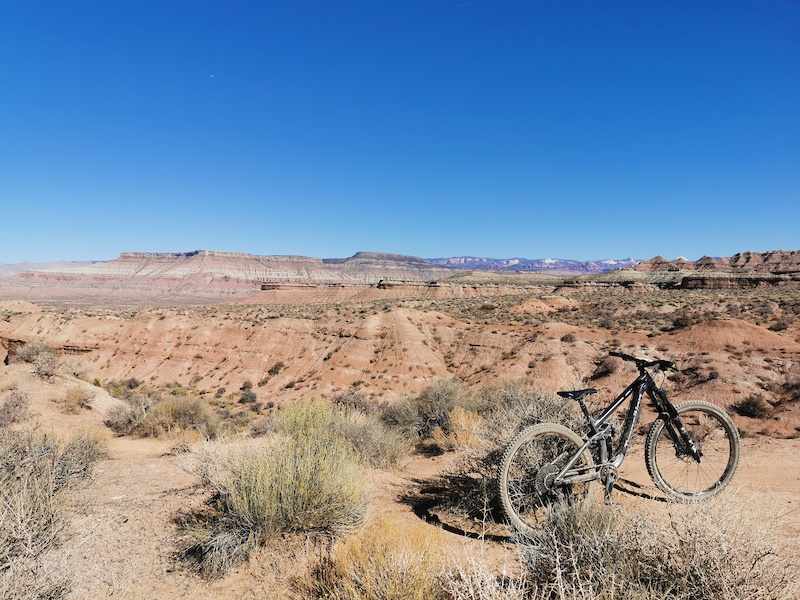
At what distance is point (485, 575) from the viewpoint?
92.9 inches

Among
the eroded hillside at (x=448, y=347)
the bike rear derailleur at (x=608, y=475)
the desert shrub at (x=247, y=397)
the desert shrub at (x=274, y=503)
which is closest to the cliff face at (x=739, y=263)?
the eroded hillside at (x=448, y=347)

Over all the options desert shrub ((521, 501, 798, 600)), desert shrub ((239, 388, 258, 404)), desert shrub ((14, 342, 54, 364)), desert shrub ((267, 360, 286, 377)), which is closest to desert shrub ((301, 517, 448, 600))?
desert shrub ((521, 501, 798, 600))

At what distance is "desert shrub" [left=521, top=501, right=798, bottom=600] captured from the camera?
237 cm

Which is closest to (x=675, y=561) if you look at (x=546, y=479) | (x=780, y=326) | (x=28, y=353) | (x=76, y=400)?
(x=546, y=479)

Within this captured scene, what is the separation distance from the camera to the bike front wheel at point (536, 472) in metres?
4.21

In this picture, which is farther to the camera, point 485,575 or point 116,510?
point 116,510

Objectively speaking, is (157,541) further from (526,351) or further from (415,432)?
(526,351)

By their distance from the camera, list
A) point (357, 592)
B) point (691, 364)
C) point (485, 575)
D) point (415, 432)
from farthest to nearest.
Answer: point (691, 364) < point (415, 432) < point (357, 592) < point (485, 575)

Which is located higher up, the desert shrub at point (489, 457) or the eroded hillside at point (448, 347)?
the desert shrub at point (489, 457)

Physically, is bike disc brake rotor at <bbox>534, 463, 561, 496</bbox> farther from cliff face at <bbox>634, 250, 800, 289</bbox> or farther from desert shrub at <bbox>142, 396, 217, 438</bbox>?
cliff face at <bbox>634, 250, 800, 289</bbox>

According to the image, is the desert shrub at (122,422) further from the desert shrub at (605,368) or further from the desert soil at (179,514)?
the desert shrub at (605,368)

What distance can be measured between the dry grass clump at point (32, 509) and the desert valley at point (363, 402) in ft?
0.15

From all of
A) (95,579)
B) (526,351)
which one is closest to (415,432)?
(95,579)

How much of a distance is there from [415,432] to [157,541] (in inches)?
275
